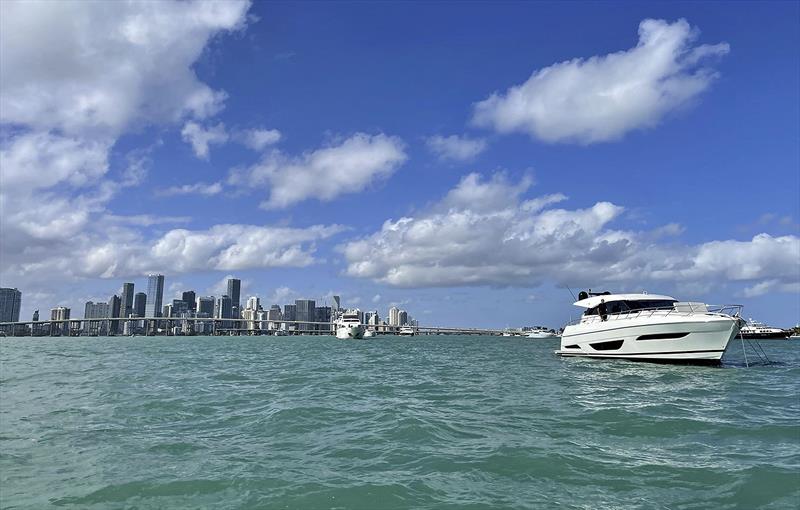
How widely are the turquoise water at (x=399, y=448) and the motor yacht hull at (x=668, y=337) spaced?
32.4 ft

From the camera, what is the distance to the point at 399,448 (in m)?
11.1

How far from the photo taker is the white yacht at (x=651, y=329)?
31.2m

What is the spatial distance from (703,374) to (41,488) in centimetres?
2949

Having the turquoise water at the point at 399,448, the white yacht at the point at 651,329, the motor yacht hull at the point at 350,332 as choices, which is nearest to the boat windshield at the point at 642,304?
the white yacht at the point at 651,329

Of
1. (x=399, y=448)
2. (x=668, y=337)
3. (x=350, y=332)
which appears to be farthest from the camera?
(x=350, y=332)

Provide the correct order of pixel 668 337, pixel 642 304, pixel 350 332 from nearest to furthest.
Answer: pixel 668 337 < pixel 642 304 < pixel 350 332

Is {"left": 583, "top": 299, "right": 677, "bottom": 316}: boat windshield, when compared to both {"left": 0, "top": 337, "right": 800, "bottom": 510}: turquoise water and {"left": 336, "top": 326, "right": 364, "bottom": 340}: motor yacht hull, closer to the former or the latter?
{"left": 0, "top": 337, "right": 800, "bottom": 510}: turquoise water

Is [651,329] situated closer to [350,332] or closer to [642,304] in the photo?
[642,304]

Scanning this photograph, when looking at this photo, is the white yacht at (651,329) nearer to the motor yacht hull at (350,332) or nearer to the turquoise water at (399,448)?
the turquoise water at (399,448)

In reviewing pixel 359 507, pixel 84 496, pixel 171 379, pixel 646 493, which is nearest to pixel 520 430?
pixel 646 493

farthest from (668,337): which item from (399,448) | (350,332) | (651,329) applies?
(350,332)

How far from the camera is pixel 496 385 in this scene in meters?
23.5

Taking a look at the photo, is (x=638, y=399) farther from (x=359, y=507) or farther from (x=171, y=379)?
(x=171, y=379)

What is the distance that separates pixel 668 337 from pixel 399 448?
27.6 metres
